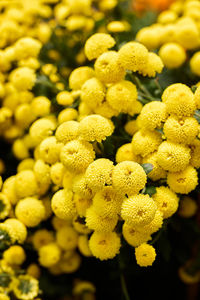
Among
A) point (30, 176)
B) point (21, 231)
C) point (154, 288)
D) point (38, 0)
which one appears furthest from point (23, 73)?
point (154, 288)

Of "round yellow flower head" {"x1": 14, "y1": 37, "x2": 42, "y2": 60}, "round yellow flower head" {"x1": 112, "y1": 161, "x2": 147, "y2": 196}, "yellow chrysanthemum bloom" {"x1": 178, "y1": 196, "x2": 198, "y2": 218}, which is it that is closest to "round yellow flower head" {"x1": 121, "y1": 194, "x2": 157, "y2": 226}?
"round yellow flower head" {"x1": 112, "y1": 161, "x2": 147, "y2": 196}

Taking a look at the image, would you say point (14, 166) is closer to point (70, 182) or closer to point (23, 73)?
point (23, 73)

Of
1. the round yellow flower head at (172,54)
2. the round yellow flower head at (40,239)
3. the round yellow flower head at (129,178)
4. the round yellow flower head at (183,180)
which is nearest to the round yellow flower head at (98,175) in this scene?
the round yellow flower head at (129,178)

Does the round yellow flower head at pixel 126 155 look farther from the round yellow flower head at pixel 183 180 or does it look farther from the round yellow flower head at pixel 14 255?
the round yellow flower head at pixel 14 255

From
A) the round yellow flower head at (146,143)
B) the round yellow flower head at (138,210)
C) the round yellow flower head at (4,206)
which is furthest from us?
the round yellow flower head at (4,206)

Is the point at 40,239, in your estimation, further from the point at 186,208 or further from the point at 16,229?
the point at 186,208

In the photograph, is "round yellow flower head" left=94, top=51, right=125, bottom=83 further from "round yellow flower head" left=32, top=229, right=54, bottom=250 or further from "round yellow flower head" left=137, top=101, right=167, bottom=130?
"round yellow flower head" left=32, top=229, right=54, bottom=250
